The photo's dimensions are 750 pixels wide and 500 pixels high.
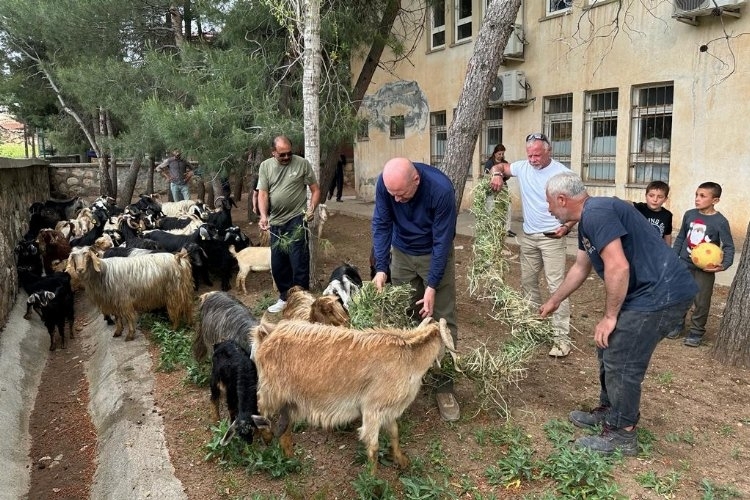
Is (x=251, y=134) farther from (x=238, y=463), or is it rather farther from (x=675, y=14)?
(x=675, y=14)

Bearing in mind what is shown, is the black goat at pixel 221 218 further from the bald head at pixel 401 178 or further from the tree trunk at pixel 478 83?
the bald head at pixel 401 178

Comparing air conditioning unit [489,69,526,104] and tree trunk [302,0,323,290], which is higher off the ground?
air conditioning unit [489,69,526,104]

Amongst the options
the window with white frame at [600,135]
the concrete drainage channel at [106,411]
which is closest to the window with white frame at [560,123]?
the window with white frame at [600,135]

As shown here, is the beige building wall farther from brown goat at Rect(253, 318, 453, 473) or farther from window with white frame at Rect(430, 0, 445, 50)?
brown goat at Rect(253, 318, 453, 473)

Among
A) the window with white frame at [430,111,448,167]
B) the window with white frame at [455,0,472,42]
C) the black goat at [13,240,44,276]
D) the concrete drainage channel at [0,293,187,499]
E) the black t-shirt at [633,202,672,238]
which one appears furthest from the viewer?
the window with white frame at [430,111,448,167]

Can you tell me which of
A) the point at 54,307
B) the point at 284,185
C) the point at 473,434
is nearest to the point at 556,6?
the point at 284,185

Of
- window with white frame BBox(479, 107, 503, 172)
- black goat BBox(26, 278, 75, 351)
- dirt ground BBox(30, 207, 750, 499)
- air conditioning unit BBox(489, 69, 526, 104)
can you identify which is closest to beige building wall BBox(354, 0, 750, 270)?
window with white frame BBox(479, 107, 503, 172)

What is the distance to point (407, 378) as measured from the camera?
324 centimetres

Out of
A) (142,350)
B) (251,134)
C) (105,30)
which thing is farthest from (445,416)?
(105,30)

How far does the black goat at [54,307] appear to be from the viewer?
6.29 metres

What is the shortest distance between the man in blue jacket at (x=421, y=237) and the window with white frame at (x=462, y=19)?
1198 centimetres

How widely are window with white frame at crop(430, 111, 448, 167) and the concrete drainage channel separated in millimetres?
10980

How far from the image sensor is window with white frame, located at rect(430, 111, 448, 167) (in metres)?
15.9

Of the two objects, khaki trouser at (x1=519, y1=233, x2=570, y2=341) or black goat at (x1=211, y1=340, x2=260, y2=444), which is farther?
khaki trouser at (x1=519, y1=233, x2=570, y2=341)
